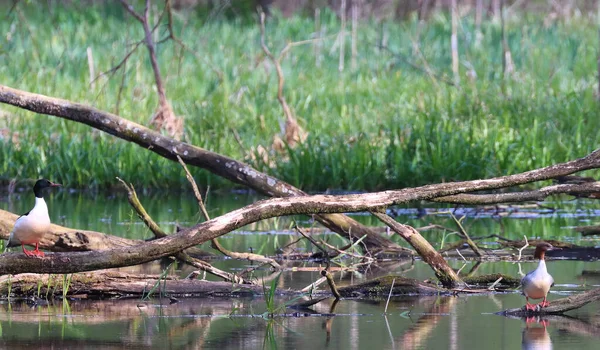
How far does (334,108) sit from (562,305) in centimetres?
974

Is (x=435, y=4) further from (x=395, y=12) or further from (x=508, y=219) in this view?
(x=508, y=219)

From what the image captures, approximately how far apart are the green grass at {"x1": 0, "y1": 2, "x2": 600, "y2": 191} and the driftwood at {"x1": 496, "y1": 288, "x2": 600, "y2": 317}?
4.40m

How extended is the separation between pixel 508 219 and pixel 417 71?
8.20 m

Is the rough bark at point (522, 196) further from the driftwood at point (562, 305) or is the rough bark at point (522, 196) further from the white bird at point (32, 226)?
the white bird at point (32, 226)

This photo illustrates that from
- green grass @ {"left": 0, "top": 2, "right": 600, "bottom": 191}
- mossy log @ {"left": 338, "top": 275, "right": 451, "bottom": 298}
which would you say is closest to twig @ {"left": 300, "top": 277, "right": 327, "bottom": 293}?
mossy log @ {"left": 338, "top": 275, "right": 451, "bottom": 298}

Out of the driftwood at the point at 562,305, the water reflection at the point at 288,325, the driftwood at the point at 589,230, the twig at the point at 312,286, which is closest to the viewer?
the water reflection at the point at 288,325

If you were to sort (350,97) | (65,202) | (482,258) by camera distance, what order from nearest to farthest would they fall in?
1. (482,258)
2. (65,202)
3. (350,97)

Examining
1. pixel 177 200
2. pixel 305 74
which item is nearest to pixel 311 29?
pixel 305 74

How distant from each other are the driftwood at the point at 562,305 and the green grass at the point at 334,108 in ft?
→ 14.4

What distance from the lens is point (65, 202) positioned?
12.4 meters

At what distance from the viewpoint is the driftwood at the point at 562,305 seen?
6.24 meters

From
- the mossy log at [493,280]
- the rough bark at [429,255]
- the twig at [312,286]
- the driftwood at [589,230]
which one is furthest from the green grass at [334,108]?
the mossy log at [493,280]

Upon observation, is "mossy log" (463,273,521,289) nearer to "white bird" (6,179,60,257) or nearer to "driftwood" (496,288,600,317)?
"driftwood" (496,288,600,317)

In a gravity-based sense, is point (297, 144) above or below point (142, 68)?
below
